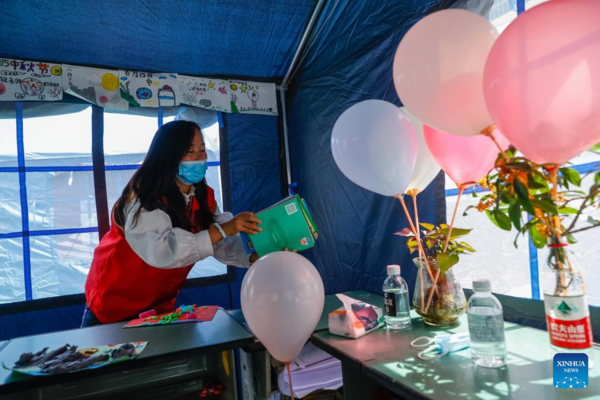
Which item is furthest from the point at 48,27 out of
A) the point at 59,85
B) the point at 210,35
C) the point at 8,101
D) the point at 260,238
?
the point at 260,238

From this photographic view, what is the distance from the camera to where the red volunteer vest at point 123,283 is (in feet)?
5.75

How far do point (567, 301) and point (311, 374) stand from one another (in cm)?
108

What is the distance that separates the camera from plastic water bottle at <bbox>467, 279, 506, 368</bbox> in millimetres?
885

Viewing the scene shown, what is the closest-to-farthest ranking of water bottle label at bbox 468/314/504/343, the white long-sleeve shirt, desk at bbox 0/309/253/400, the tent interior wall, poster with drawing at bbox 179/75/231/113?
water bottle label at bbox 468/314/504/343
desk at bbox 0/309/253/400
the white long-sleeve shirt
the tent interior wall
poster with drawing at bbox 179/75/231/113

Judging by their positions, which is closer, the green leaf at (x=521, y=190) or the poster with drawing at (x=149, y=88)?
the green leaf at (x=521, y=190)

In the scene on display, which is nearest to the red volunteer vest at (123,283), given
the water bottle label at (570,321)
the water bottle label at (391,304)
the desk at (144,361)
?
the desk at (144,361)

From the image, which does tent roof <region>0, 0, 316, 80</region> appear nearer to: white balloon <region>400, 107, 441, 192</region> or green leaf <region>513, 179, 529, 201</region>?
white balloon <region>400, 107, 441, 192</region>

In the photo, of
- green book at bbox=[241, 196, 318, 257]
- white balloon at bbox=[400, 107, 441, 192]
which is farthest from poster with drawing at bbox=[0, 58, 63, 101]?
white balloon at bbox=[400, 107, 441, 192]

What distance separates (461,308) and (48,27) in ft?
8.11

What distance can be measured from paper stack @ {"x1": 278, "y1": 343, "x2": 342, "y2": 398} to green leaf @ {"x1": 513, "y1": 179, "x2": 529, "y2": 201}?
1140 mm

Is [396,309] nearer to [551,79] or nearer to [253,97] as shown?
[551,79]

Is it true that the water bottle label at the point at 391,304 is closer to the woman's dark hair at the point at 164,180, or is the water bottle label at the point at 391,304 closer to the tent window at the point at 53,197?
the woman's dark hair at the point at 164,180

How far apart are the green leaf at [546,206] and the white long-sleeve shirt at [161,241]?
125 centimetres

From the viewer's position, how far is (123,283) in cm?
175
